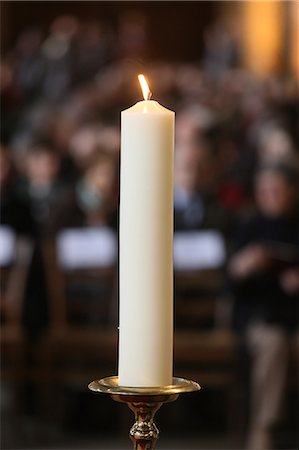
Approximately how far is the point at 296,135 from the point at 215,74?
27.0 inches

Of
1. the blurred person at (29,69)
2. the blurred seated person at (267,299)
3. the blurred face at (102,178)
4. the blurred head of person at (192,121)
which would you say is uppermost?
the blurred person at (29,69)

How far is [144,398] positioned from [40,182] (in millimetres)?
4349

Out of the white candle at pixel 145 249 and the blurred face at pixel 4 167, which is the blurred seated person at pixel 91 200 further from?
the white candle at pixel 145 249

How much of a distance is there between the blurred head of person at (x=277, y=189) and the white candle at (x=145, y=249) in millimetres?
3885

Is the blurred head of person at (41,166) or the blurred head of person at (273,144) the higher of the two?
the blurred head of person at (273,144)

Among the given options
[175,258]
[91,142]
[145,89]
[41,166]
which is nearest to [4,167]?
[41,166]

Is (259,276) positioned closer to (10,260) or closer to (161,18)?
(10,260)

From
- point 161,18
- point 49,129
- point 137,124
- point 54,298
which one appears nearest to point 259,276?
point 54,298

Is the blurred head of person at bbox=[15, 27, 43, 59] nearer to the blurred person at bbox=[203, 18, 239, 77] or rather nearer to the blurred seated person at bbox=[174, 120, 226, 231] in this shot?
the blurred person at bbox=[203, 18, 239, 77]

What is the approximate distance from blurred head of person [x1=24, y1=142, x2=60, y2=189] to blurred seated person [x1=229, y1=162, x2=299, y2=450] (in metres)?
0.84

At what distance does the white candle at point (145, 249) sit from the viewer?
0.61 metres

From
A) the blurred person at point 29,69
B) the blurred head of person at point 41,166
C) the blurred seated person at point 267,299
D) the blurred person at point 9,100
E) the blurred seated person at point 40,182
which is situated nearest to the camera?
the blurred seated person at point 267,299

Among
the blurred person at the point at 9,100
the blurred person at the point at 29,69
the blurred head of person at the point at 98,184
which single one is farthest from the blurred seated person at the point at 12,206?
the blurred person at the point at 29,69

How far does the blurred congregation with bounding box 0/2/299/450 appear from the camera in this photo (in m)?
4.50
